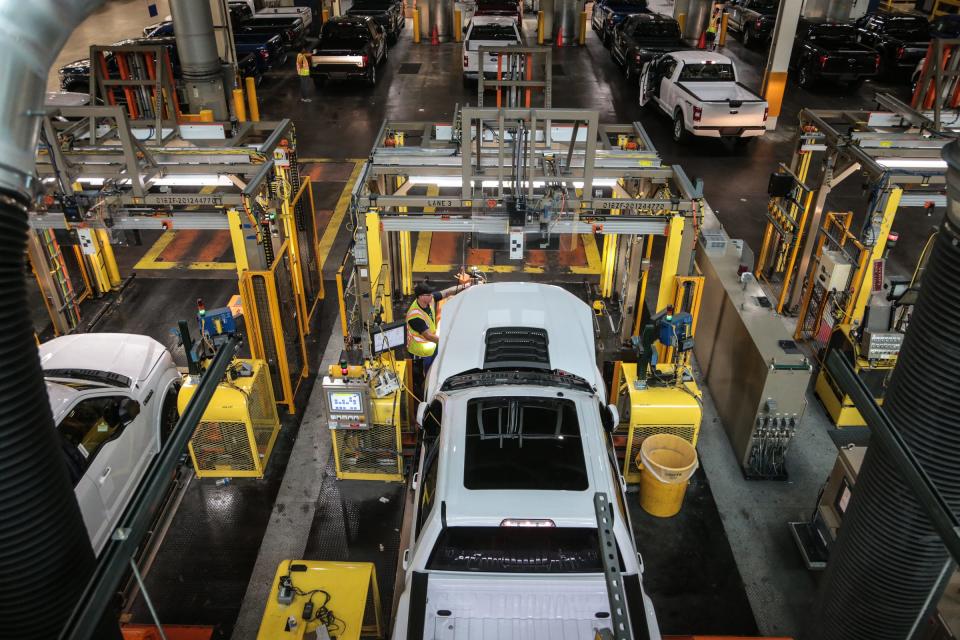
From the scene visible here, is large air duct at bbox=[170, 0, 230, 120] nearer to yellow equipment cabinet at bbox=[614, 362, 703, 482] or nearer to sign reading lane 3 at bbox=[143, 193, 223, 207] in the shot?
sign reading lane 3 at bbox=[143, 193, 223, 207]

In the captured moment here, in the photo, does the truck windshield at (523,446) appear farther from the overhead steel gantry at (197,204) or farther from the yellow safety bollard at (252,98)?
the yellow safety bollard at (252,98)

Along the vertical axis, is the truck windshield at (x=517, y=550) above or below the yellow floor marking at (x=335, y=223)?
above

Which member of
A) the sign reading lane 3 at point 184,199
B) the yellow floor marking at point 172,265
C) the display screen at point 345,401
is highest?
the sign reading lane 3 at point 184,199

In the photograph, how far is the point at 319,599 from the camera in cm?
467

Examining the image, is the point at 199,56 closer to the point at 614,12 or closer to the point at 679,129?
the point at 679,129

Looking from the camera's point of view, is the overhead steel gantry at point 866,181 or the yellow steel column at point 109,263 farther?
the yellow steel column at point 109,263

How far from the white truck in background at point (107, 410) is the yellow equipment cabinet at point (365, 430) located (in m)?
1.65

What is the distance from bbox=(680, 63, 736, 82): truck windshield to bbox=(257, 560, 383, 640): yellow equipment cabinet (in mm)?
14738

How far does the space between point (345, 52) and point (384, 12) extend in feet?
21.3

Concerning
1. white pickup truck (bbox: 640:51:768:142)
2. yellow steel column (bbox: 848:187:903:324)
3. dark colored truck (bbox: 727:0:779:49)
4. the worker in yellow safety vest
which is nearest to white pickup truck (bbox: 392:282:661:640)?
the worker in yellow safety vest

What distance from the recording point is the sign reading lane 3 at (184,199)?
7.07 metres

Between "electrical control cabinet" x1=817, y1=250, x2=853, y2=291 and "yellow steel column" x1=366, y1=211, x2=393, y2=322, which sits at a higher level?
"yellow steel column" x1=366, y1=211, x2=393, y2=322

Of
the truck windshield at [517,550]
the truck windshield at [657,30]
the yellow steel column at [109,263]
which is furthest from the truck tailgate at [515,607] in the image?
the truck windshield at [657,30]

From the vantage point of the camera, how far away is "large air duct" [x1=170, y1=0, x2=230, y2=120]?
13445mm
